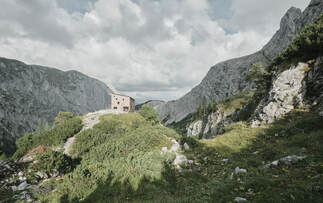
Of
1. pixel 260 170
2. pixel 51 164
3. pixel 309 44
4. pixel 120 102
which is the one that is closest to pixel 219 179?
pixel 260 170

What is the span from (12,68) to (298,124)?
21547 centimetres

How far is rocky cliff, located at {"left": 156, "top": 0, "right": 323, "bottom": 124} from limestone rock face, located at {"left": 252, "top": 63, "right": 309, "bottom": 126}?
90790 millimetres

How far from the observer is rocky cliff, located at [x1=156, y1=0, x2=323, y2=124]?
92.7 metres

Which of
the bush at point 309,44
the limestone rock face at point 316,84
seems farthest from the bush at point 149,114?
the limestone rock face at point 316,84

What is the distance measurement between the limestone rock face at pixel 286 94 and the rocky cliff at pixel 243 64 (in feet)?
298

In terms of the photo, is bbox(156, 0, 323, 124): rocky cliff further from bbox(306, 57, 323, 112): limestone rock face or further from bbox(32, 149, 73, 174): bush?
bbox(32, 149, 73, 174): bush

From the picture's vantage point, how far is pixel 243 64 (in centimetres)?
14812

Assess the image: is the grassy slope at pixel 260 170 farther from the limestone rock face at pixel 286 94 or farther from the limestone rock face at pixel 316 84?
the limestone rock face at pixel 316 84

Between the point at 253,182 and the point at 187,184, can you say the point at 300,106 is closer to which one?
the point at 253,182

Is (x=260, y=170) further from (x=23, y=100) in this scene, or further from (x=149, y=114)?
(x=23, y=100)

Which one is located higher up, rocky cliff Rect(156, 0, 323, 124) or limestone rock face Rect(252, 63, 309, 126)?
rocky cliff Rect(156, 0, 323, 124)

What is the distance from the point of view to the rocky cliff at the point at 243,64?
92713 millimetres

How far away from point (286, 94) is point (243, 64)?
15394 centimetres

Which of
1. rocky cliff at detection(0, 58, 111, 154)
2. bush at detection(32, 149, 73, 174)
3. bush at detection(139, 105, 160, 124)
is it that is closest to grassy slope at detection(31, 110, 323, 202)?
bush at detection(32, 149, 73, 174)
